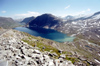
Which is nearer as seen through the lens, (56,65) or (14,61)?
(14,61)

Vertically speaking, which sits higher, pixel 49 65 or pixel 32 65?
pixel 32 65

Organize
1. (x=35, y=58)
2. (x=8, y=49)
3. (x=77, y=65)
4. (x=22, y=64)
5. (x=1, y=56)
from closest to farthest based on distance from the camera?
(x=22, y=64) → (x=1, y=56) → (x=35, y=58) → (x=8, y=49) → (x=77, y=65)

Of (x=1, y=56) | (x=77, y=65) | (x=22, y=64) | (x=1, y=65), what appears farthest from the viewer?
(x=77, y=65)

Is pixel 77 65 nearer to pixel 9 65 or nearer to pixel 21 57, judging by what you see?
pixel 21 57

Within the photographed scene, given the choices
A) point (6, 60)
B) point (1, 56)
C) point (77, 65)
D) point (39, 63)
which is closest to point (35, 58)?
Result: point (39, 63)

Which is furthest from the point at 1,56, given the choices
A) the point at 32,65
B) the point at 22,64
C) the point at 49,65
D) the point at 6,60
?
the point at 49,65

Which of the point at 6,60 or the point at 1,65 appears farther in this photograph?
the point at 6,60

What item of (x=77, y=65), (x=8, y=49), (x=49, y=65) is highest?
(x=8, y=49)

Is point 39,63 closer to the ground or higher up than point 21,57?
closer to the ground

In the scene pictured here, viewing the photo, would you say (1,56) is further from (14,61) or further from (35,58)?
(35,58)
